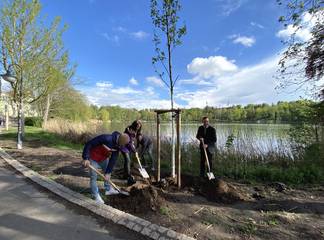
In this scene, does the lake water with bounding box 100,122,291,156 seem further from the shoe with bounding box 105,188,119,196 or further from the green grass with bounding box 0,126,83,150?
the green grass with bounding box 0,126,83,150

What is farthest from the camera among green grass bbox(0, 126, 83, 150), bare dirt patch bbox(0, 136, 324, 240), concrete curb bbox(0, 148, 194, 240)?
green grass bbox(0, 126, 83, 150)

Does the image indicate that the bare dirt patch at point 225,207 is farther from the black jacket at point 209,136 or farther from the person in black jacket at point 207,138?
the black jacket at point 209,136

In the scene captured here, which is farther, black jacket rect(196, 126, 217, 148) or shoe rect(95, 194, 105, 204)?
black jacket rect(196, 126, 217, 148)

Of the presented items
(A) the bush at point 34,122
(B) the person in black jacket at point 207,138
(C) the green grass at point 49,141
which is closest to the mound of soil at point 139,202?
(B) the person in black jacket at point 207,138

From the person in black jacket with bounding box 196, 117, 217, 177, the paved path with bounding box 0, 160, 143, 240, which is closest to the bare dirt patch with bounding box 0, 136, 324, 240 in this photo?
the paved path with bounding box 0, 160, 143, 240

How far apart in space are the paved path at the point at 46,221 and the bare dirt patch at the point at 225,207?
0.62 m

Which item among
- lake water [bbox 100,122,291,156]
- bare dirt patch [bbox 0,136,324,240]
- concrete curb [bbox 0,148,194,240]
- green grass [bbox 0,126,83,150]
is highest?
lake water [bbox 100,122,291,156]

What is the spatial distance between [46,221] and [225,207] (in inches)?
123

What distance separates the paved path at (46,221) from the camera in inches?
129

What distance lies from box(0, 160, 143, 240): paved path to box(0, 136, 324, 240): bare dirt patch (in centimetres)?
62

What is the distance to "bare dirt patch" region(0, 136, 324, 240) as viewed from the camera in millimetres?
3537

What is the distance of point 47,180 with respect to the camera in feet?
18.7

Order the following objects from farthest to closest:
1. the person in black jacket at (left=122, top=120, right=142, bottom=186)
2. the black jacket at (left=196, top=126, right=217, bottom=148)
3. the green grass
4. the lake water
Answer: the green grass
the lake water
the black jacket at (left=196, top=126, right=217, bottom=148)
the person in black jacket at (left=122, top=120, right=142, bottom=186)

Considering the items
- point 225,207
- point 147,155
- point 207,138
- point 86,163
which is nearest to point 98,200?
point 86,163
